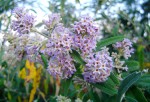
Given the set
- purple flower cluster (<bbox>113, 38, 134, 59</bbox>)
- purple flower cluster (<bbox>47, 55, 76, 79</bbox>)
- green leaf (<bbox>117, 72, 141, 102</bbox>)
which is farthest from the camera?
purple flower cluster (<bbox>113, 38, 134, 59</bbox>)

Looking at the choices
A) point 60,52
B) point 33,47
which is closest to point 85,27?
point 60,52

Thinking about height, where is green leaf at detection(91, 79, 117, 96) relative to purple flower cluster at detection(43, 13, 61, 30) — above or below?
below

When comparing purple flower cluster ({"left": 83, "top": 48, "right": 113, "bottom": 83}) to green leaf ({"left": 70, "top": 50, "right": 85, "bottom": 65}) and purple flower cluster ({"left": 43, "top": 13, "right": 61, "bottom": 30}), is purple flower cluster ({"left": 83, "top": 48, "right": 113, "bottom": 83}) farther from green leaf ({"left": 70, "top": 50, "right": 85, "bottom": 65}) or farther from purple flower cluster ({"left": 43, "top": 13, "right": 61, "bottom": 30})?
purple flower cluster ({"left": 43, "top": 13, "right": 61, "bottom": 30})

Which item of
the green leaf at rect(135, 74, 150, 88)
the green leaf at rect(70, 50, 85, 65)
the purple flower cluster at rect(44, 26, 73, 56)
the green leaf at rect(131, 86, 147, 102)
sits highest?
the purple flower cluster at rect(44, 26, 73, 56)

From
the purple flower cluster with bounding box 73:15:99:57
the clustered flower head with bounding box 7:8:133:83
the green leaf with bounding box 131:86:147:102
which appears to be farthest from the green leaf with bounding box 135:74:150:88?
the purple flower cluster with bounding box 73:15:99:57

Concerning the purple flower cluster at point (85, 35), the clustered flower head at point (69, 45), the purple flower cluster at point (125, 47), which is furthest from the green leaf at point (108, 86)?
the purple flower cluster at point (125, 47)

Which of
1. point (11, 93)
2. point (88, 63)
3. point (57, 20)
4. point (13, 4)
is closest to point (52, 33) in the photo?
point (57, 20)

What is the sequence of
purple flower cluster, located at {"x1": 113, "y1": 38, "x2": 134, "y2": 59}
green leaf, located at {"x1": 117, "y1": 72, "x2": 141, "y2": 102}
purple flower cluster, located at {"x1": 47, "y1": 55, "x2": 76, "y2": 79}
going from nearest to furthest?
green leaf, located at {"x1": 117, "y1": 72, "x2": 141, "y2": 102}, purple flower cluster, located at {"x1": 47, "y1": 55, "x2": 76, "y2": 79}, purple flower cluster, located at {"x1": 113, "y1": 38, "x2": 134, "y2": 59}
